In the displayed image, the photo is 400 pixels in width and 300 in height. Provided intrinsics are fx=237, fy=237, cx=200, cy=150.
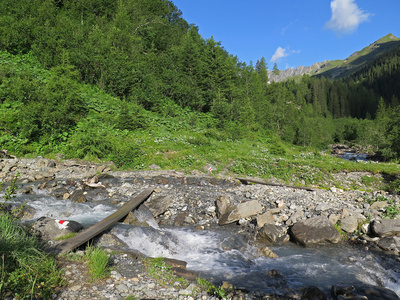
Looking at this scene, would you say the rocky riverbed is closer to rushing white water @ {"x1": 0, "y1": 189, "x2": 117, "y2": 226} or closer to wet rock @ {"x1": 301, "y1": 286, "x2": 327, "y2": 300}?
wet rock @ {"x1": 301, "y1": 286, "x2": 327, "y2": 300}

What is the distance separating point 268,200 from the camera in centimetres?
1136

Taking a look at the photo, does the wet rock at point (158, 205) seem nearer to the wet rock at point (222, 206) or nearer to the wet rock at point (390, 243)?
the wet rock at point (222, 206)

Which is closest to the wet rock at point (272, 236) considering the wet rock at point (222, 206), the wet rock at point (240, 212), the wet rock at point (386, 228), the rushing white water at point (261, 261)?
the rushing white water at point (261, 261)

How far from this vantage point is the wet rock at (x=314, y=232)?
25.3 ft

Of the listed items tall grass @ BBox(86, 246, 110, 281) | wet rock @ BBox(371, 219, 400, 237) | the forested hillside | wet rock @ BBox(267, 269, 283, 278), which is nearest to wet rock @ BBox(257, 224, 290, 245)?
wet rock @ BBox(267, 269, 283, 278)

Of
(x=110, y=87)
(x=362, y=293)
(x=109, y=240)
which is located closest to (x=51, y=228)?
(x=109, y=240)

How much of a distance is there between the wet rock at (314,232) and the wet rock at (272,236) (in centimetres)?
34

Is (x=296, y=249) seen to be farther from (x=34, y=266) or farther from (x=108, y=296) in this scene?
(x=34, y=266)

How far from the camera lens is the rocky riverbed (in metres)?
4.66

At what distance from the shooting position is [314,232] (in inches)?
311

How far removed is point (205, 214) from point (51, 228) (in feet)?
18.9

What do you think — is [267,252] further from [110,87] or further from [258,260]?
[110,87]

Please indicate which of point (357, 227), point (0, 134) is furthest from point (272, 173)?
point (0, 134)

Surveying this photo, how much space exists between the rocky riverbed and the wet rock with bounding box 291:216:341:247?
0.03 m
